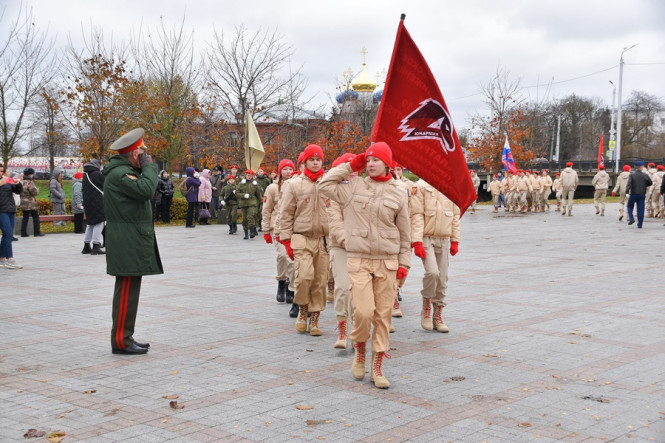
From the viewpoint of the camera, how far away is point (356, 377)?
6.33 m

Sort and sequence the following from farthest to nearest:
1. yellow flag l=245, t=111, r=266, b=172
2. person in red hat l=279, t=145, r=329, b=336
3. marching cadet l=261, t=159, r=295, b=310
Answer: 1. yellow flag l=245, t=111, r=266, b=172
2. marching cadet l=261, t=159, r=295, b=310
3. person in red hat l=279, t=145, r=329, b=336

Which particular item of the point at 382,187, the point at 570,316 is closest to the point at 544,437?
the point at 382,187

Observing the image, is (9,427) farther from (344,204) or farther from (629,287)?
(629,287)

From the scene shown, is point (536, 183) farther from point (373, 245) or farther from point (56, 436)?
point (56, 436)

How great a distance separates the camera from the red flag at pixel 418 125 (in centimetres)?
690

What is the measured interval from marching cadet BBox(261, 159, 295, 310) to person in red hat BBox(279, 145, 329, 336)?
4.13 feet

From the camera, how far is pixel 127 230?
23.7 feet

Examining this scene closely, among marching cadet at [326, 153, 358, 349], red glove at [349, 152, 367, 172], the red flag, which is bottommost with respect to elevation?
marching cadet at [326, 153, 358, 349]

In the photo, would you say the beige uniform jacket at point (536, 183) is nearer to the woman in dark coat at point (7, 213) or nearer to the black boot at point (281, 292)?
the woman in dark coat at point (7, 213)

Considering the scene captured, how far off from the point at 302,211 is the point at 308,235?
0.88 ft

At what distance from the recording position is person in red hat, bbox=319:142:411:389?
6219mm

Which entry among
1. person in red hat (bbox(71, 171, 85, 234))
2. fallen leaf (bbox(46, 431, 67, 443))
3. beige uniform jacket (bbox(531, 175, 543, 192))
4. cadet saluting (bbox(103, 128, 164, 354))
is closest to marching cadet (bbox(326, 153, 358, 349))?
cadet saluting (bbox(103, 128, 164, 354))

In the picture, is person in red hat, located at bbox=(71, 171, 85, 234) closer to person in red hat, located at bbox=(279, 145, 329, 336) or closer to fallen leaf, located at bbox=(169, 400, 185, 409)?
person in red hat, located at bbox=(279, 145, 329, 336)

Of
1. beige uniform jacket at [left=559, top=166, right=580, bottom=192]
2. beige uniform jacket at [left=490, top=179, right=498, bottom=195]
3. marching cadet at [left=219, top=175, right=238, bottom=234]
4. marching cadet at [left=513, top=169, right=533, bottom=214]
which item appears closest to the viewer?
marching cadet at [left=219, top=175, right=238, bottom=234]
